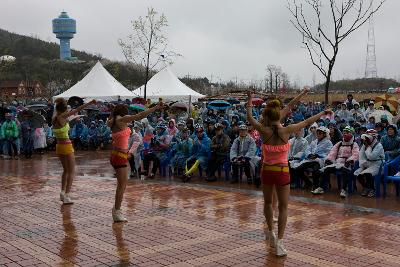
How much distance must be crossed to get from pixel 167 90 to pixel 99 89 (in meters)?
4.23

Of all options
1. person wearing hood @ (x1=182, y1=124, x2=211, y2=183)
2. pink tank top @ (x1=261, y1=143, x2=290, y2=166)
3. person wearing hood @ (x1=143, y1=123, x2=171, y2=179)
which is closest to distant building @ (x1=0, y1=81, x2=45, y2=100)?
person wearing hood @ (x1=143, y1=123, x2=171, y2=179)

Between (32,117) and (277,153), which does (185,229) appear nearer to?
(277,153)

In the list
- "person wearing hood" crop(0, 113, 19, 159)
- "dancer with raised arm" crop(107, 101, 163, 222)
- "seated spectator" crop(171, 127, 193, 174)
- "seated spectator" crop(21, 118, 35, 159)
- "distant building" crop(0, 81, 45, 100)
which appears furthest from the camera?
"distant building" crop(0, 81, 45, 100)

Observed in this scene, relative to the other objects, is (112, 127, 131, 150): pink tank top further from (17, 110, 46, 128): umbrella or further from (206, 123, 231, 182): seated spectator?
(17, 110, 46, 128): umbrella

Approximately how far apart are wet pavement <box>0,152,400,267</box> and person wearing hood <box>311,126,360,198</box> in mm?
372

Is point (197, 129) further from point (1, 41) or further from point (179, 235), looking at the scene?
point (1, 41)

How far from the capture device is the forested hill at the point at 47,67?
7050 centimetres

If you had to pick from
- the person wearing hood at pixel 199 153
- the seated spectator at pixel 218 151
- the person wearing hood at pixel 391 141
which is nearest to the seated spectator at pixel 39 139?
the person wearing hood at pixel 199 153

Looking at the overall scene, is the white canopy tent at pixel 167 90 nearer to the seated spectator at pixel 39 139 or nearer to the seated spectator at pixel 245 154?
the seated spectator at pixel 39 139

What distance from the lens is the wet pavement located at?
656 centimetres

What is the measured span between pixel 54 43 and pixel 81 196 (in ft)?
347

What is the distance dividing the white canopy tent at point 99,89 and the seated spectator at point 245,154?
58.5 feet

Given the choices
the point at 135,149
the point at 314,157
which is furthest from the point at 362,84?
the point at 314,157

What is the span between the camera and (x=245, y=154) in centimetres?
Answer: 1248
